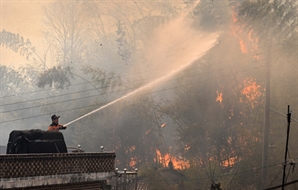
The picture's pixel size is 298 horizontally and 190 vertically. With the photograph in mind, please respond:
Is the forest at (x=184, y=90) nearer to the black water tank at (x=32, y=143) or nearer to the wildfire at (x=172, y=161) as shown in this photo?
the wildfire at (x=172, y=161)

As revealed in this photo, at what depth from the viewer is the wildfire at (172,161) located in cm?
4503

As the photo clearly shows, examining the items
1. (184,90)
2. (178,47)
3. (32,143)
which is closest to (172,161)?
(184,90)

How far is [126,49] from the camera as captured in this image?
61.8 metres

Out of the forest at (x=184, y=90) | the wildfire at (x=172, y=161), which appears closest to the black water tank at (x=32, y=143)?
the forest at (x=184, y=90)

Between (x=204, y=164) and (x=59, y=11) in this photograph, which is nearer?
(x=204, y=164)

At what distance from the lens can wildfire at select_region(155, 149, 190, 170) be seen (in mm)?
45031

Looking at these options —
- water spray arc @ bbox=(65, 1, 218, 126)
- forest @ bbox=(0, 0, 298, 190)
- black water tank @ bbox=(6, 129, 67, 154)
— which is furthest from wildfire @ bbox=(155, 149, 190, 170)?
black water tank @ bbox=(6, 129, 67, 154)

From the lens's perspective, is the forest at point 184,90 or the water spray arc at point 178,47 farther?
the water spray arc at point 178,47

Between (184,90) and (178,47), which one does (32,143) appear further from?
(178,47)

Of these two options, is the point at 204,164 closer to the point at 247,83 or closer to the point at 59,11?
the point at 247,83

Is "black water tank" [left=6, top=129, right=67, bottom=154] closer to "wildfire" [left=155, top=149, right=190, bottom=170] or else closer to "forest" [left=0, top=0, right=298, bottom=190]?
"forest" [left=0, top=0, right=298, bottom=190]

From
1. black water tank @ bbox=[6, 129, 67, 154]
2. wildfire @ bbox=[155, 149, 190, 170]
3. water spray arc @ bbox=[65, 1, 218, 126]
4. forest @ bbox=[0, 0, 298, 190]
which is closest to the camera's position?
black water tank @ bbox=[6, 129, 67, 154]

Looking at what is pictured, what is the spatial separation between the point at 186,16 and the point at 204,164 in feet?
74.8

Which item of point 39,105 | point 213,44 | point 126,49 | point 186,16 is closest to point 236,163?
point 213,44
